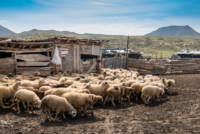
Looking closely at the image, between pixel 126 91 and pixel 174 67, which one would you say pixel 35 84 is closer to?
pixel 126 91

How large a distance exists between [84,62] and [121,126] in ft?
36.0

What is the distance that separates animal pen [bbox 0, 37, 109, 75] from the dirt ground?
657 cm

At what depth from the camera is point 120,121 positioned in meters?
7.17

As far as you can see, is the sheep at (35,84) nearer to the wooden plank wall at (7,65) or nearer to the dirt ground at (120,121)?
the dirt ground at (120,121)

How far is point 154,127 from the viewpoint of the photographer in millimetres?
6512

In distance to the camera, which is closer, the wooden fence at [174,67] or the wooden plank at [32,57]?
the wooden plank at [32,57]

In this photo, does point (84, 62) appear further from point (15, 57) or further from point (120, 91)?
point (120, 91)

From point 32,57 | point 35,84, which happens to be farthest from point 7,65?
point 35,84

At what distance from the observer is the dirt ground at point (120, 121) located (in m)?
6.22

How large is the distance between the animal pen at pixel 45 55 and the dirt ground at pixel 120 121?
6.57 meters

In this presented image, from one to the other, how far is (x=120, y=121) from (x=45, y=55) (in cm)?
1043

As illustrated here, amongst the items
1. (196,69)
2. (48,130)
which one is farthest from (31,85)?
(196,69)

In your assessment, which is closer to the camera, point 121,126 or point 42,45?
point 121,126

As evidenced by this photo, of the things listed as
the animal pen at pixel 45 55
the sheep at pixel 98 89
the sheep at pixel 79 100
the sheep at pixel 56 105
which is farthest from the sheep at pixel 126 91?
the animal pen at pixel 45 55
